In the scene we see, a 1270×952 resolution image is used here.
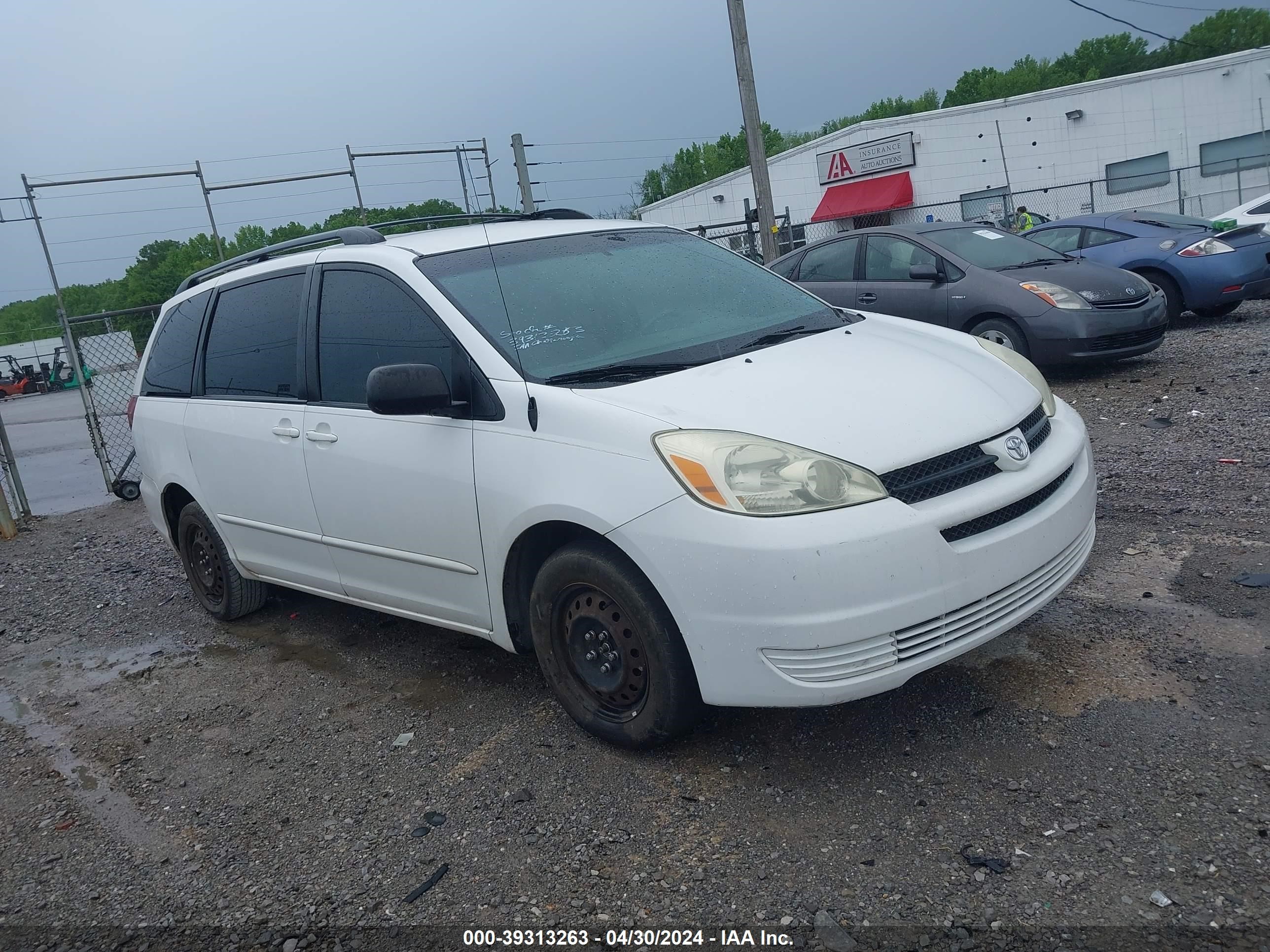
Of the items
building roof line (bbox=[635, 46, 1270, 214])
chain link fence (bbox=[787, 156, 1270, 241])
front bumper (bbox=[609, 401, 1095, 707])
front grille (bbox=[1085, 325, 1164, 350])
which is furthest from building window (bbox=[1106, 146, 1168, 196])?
front bumper (bbox=[609, 401, 1095, 707])

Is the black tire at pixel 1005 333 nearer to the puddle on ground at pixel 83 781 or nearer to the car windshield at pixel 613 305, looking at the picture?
the car windshield at pixel 613 305

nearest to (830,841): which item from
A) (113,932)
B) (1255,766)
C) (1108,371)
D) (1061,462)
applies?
(1255,766)

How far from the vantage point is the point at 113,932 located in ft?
9.64

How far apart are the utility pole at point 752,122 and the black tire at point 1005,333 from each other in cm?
581

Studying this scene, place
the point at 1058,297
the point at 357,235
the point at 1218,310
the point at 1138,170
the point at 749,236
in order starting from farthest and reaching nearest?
the point at 1138,170 → the point at 749,236 → the point at 1218,310 → the point at 1058,297 → the point at 357,235

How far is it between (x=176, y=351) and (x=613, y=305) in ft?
9.59

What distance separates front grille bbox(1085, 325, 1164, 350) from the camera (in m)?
8.62

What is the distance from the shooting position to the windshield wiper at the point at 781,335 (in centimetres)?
384

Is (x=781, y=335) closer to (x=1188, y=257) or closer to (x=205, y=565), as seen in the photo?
(x=205, y=565)

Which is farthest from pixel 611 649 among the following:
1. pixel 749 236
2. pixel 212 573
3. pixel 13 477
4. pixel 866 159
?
pixel 866 159

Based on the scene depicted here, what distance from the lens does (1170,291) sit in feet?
36.7

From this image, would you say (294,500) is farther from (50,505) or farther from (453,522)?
(50,505)

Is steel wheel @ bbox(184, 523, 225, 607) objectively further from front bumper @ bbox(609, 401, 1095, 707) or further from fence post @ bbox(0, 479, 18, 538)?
fence post @ bbox(0, 479, 18, 538)

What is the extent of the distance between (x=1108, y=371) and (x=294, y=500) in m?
7.59
